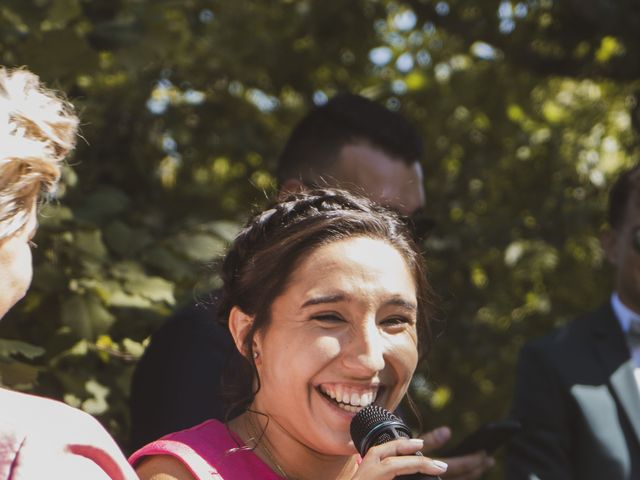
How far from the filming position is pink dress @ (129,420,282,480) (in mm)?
2215

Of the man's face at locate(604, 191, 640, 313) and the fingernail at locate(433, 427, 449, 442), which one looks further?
the man's face at locate(604, 191, 640, 313)

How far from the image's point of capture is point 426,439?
135 inches

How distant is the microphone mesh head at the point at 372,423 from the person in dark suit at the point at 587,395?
179cm

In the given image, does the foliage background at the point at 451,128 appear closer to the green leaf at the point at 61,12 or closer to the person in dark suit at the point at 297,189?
the green leaf at the point at 61,12

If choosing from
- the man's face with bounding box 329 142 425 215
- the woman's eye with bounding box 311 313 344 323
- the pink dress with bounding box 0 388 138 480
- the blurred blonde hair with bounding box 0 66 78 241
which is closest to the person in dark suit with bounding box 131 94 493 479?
the man's face with bounding box 329 142 425 215

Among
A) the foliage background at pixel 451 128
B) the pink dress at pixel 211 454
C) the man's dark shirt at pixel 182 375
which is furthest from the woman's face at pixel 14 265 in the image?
the foliage background at pixel 451 128

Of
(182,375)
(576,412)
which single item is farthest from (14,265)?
(576,412)

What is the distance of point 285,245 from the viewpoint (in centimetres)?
236

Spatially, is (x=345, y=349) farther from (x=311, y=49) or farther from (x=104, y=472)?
(x=311, y=49)

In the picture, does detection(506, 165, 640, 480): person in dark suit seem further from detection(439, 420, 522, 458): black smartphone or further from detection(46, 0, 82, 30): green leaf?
detection(46, 0, 82, 30): green leaf

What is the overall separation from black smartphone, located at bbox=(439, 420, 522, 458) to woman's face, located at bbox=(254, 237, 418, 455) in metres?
1.26

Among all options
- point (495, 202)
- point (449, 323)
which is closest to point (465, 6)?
point (495, 202)

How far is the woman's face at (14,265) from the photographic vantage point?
1813 mm

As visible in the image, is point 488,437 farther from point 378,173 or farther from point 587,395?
point 378,173
